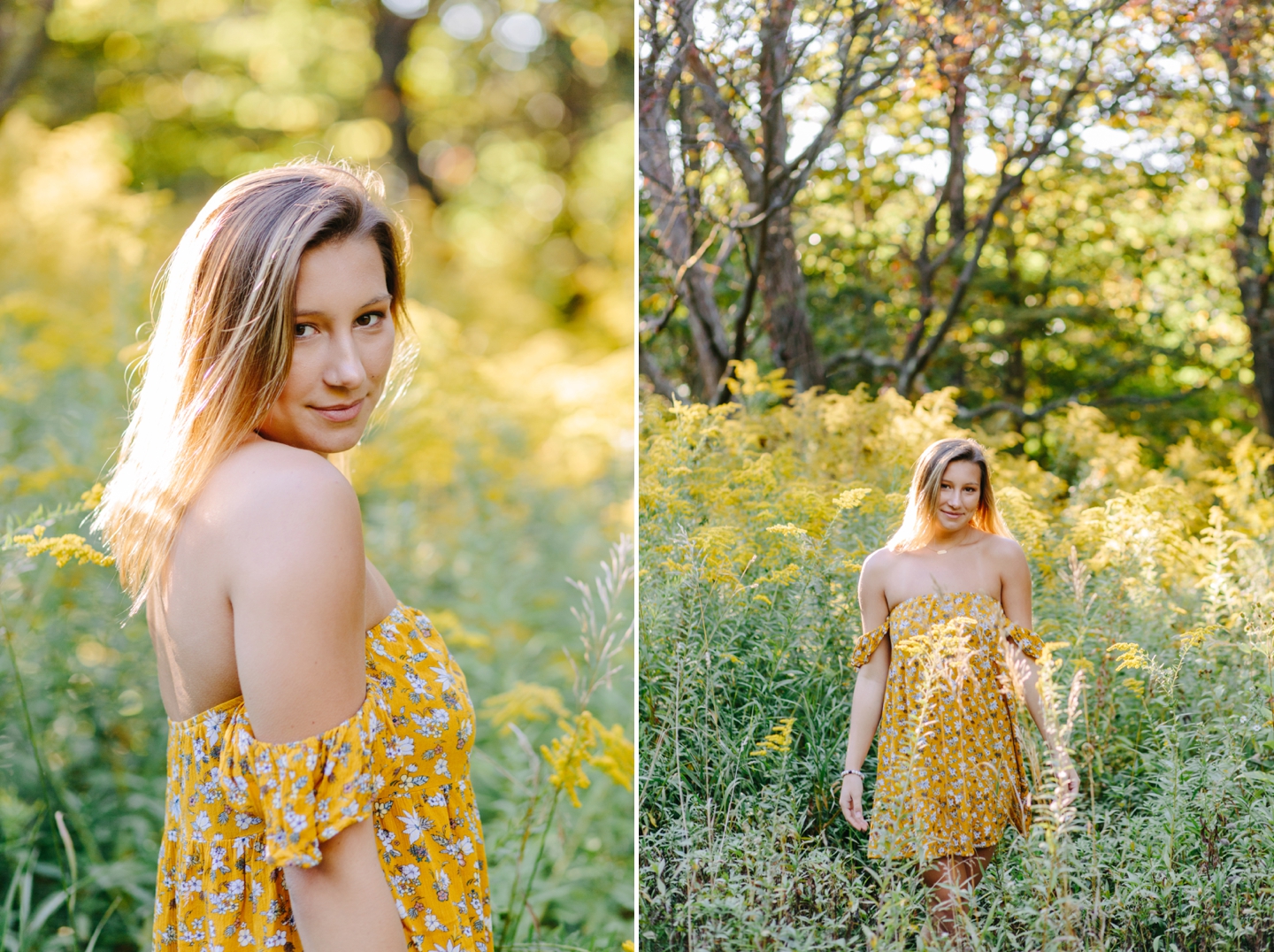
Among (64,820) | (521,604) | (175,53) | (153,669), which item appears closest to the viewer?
(64,820)

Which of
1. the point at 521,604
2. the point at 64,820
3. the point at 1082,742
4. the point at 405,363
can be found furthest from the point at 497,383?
the point at 1082,742

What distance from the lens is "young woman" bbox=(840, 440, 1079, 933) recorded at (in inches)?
59.2

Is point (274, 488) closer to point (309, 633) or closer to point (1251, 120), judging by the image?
point (309, 633)

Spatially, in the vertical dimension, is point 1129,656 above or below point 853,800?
above

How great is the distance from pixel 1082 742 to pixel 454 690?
3.39 feet

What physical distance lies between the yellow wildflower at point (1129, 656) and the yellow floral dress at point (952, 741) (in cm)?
18

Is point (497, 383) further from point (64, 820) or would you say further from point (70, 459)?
point (64, 820)

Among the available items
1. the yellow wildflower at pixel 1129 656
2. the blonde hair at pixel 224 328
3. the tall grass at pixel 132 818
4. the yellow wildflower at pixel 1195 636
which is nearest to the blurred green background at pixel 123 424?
the tall grass at pixel 132 818

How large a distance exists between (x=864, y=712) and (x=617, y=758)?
524 mm

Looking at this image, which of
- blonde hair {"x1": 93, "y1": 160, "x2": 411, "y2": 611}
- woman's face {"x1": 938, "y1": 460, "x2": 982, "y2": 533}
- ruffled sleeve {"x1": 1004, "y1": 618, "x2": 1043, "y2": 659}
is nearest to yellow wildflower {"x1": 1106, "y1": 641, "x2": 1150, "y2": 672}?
ruffled sleeve {"x1": 1004, "y1": 618, "x2": 1043, "y2": 659}

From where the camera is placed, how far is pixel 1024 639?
1528mm

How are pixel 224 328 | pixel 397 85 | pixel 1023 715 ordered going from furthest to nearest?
1. pixel 397 85
2. pixel 1023 715
3. pixel 224 328

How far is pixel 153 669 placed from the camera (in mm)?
2574

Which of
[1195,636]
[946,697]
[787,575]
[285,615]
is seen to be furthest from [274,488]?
[1195,636]
